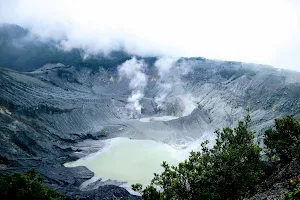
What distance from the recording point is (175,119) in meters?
77.1

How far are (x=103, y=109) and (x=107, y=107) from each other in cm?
261

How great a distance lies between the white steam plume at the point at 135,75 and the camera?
103 meters

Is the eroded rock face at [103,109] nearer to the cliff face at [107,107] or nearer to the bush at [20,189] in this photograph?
the cliff face at [107,107]

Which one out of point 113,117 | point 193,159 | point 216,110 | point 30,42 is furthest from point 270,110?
point 30,42

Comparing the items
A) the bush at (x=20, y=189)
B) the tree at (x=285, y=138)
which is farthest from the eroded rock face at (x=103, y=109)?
the tree at (x=285, y=138)

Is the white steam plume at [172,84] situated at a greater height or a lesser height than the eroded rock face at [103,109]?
greater

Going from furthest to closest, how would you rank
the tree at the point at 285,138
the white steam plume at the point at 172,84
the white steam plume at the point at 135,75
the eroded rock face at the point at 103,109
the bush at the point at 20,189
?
the white steam plume at the point at 135,75, the white steam plume at the point at 172,84, the eroded rock face at the point at 103,109, the tree at the point at 285,138, the bush at the point at 20,189

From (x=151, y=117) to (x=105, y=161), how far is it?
32.7 metres

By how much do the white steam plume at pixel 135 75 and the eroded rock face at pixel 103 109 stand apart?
2289 millimetres

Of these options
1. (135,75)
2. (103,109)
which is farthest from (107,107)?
(135,75)

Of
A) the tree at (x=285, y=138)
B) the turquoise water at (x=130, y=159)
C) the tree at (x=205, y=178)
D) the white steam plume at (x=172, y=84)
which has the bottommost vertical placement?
the tree at (x=205, y=178)

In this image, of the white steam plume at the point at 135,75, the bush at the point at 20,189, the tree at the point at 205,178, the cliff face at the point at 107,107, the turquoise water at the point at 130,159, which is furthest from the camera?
the white steam plume at the point at 135,75

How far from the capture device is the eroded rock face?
5131 centimetres

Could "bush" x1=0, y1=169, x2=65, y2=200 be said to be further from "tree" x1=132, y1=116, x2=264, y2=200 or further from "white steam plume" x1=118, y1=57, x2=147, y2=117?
"white steam plume" x1=118, y1=57, x2=147, y2=117
